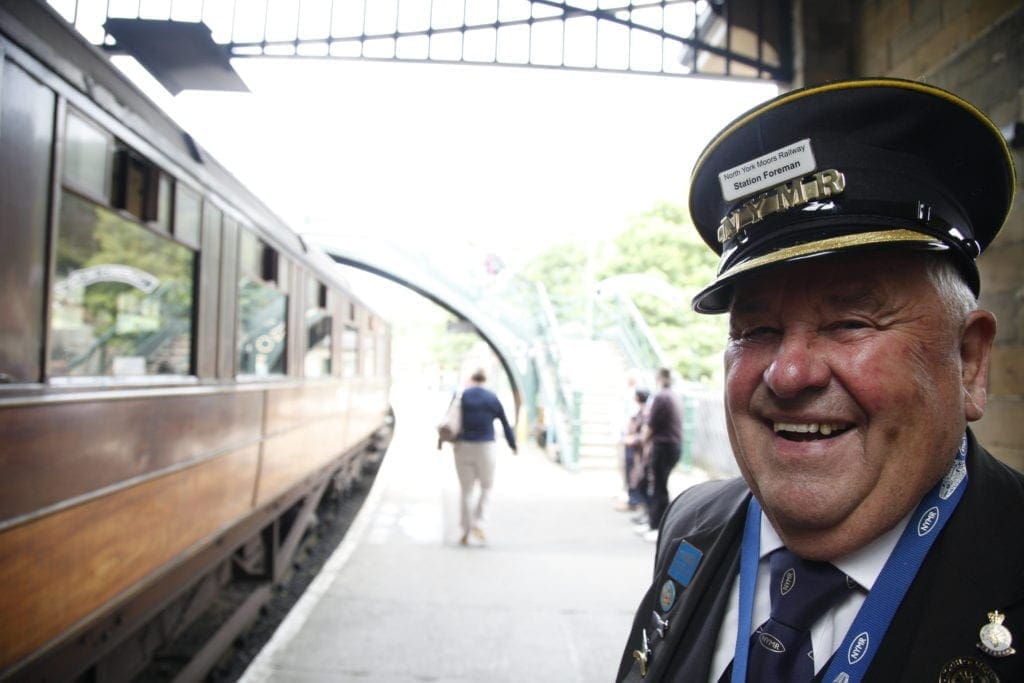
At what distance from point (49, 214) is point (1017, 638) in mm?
2712

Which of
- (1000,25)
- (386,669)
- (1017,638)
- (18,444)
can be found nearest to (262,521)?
(386,669)

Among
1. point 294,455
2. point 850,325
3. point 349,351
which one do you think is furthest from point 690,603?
point 349,351

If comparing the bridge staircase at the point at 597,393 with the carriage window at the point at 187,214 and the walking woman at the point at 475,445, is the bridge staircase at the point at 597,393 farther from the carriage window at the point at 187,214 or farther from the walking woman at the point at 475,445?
the carriage window at the point at 187,214

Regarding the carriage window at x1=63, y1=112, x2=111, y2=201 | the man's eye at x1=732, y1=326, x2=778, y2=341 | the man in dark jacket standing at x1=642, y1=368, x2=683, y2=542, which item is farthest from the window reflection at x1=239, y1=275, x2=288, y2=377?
the man's eye at x1=732, y1=326, x2=778, y2=341

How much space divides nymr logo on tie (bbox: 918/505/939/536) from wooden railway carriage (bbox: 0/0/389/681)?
2.29m

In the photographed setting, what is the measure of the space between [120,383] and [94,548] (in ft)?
2.17

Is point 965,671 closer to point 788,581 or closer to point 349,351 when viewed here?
point 788,581

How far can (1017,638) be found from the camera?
2.63ft

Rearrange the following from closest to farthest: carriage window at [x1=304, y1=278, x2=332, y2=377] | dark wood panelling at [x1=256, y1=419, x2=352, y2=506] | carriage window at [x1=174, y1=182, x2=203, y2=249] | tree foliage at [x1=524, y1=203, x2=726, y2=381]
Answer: carriage window at [x1=174, y1=182, x2=203, y2=249] → dark wood panelling at [x1=256, y1=419, x2=352, y2=506] → carriage window at [x1=304, y1=278, x2=332, y2=377] → tree foliage at [x1=524, y1=203, x2=726, y2=381]

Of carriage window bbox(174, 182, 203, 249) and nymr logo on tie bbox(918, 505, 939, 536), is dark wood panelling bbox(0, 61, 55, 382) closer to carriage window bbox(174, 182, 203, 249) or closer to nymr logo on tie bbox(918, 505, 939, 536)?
carriage window bbox(174, 182, 203, 249)

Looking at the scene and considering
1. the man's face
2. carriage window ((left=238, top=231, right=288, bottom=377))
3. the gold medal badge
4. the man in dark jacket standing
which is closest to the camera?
the gold medal badge

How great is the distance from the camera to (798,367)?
952 mm

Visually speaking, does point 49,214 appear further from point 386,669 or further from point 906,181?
point 386,669

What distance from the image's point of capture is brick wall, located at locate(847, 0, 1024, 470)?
10.1 ft
